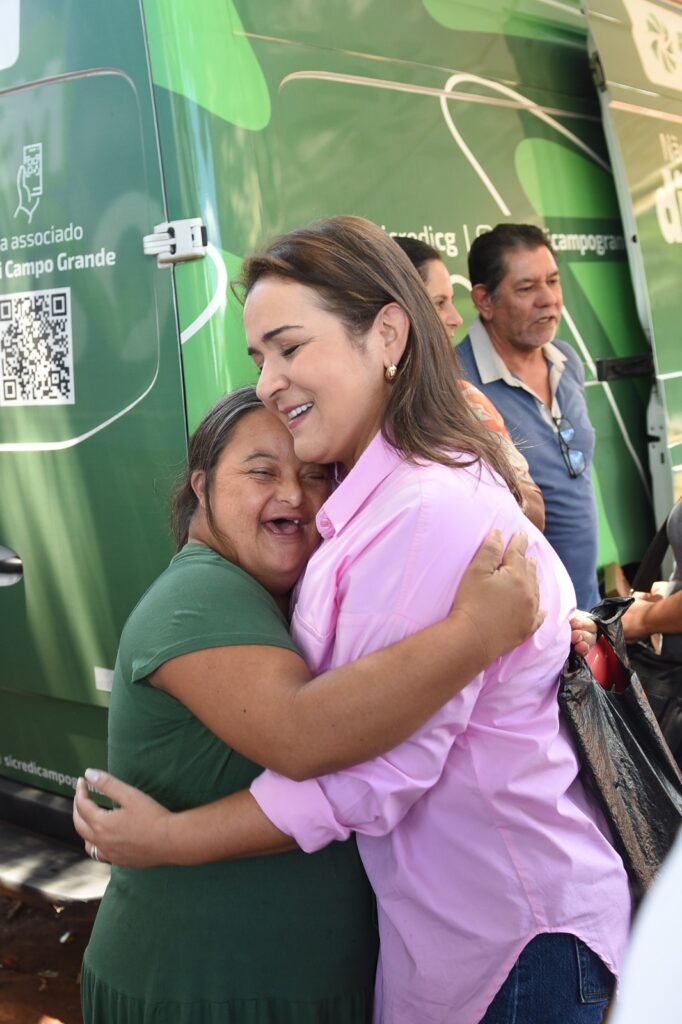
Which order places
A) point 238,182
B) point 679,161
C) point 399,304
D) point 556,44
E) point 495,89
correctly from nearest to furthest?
point 399,304
point 238,182
point 495,89
point 556,44
point 679,161

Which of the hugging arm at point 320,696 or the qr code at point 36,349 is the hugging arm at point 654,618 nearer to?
the hugging arm at point 320,696

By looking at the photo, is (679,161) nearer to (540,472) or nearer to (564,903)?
(540,472)

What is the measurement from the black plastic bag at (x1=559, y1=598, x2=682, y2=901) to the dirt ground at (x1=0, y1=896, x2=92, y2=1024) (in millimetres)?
1758

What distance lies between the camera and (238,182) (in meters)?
2.76

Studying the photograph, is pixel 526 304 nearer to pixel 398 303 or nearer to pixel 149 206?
pixel 149 206

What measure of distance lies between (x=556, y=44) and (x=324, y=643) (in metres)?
3.06

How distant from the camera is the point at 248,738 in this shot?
1577 mm

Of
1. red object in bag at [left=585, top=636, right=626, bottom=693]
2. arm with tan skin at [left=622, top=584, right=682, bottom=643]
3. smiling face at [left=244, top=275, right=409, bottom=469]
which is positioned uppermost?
smiling face at [left=244, top=275, right=409, bottom=469]

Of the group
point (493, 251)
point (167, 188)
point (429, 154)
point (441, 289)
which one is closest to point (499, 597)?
point (167, 188)

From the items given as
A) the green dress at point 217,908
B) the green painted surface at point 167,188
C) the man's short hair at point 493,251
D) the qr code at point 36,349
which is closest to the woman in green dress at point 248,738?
the green dress at point 217,908

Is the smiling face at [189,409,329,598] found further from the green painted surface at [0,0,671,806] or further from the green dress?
the green painted surface at [0,0,671,806]

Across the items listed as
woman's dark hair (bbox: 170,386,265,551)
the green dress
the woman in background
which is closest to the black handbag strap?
the woman in background

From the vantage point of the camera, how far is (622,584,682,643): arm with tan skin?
2748 millimetres

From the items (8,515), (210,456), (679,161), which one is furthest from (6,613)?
(679,161)
